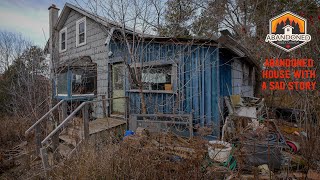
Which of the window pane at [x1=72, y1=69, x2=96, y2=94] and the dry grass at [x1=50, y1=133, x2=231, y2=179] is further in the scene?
the window pane at [x1=72, y1=69, x2=96, y2=94]

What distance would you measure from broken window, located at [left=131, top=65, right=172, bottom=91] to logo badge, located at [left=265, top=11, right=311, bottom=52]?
534cm

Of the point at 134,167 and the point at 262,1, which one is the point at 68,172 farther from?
the point at 262,1

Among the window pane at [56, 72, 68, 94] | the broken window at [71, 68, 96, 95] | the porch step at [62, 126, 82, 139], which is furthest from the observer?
the window pane at [56, 72, 68, 94]

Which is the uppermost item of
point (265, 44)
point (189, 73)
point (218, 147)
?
point (265, 44)

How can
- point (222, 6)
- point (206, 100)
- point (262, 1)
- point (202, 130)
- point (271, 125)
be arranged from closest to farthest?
point (202, 130), point (271, 125), point (206, 100), point (262, 1), point (222, 6)

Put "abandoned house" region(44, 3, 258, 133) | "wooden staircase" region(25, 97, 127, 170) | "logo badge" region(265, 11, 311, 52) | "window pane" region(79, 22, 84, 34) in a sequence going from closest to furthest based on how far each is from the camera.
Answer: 1. "wooden staircase" region(25, 97, 127, 170)
2. "abandoned house" region(44, 3, 258, 133)
3. "logo badge" region(265, 11, 311, 52)
4. "window pane" region(79, 22, 84, 34)

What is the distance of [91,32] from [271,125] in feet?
29.4

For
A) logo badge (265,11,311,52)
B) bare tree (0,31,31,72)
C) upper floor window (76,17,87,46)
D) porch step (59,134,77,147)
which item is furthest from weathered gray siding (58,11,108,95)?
logo badge (265,11,311,52)

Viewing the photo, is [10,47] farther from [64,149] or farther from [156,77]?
[156,77]

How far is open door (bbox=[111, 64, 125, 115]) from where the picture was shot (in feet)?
25.3

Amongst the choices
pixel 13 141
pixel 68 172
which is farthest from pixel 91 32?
pixel 68 172

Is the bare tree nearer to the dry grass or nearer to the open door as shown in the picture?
the open door

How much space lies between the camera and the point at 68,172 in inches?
135

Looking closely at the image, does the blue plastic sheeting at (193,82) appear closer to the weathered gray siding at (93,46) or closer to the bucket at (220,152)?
the bucket at (220,152)
